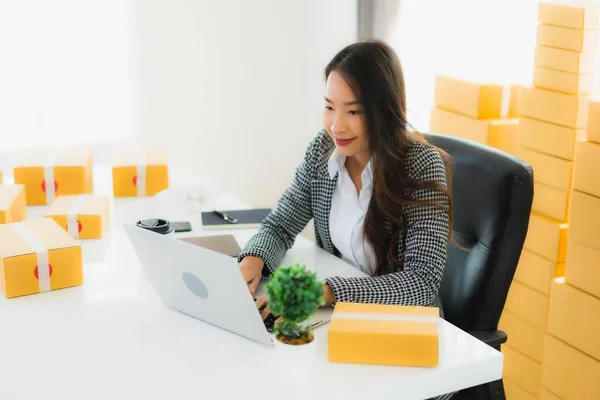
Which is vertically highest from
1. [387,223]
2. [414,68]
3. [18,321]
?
[414,68]

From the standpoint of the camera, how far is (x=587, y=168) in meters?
2.13

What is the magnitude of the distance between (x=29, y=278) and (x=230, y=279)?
58 cm

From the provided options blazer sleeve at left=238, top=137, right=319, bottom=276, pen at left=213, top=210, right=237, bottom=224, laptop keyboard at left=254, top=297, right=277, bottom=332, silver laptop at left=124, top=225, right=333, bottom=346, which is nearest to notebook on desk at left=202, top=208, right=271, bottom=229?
pen at left=213, top=210, right=237, bottom=224

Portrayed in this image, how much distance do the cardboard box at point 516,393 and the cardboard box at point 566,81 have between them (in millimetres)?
948

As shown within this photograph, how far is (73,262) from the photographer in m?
1.75

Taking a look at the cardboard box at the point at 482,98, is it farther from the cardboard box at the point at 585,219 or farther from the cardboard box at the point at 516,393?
the cardboard box at the point at 516,393

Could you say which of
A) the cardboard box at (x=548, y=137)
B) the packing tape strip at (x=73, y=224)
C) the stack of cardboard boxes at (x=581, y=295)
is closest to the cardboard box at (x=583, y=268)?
the stack of cardboard boxes at (x=581, y=295)

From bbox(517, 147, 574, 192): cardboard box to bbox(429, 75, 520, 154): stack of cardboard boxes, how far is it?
12 cm

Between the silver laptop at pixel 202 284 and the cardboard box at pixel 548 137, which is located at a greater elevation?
the cardboard box at pixel 548 137

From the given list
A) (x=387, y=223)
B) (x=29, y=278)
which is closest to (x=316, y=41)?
(x=387, y=223)

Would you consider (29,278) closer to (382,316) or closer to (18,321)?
(18,321)

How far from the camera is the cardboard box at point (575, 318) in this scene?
217cm

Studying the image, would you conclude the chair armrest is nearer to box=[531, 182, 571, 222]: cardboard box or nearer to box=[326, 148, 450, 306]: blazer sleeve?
box=[326, 148, 450, 306]: blazer sleeve

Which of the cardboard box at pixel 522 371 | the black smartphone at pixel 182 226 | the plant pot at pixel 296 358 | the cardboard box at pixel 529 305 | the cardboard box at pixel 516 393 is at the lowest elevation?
the cardboard box at pixel 516 393
